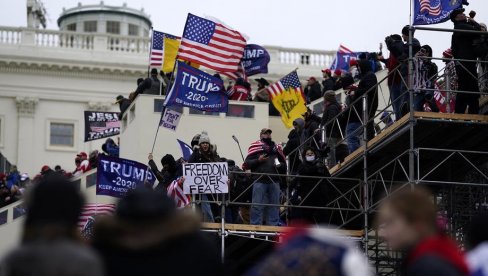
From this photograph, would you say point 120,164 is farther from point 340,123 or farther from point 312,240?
point 312,240

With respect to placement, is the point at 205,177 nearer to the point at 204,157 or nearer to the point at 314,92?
the point at 204,157

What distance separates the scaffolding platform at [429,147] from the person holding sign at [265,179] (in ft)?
4.66

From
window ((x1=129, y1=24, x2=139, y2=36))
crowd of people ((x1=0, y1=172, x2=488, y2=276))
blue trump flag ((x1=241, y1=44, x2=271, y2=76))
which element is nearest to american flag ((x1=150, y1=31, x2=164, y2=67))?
blue trump flag ((x1=241, y1=44, x2=271, y2=76))

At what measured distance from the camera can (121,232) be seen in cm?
852

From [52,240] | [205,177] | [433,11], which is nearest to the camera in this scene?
[52,240]

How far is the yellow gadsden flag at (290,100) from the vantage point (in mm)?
33312

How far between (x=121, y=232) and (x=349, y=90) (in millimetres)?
18484

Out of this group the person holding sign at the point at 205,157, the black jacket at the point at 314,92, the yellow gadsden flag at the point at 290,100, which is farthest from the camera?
the black jacket at the point at 314,92

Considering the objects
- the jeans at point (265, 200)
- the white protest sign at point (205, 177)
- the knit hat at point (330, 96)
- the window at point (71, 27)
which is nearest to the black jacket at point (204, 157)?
the white protest sign at point (205, 177)

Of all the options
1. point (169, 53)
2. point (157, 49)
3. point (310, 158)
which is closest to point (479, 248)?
point (310, 158)

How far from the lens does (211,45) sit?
30531 mm

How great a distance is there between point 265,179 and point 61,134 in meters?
39.2

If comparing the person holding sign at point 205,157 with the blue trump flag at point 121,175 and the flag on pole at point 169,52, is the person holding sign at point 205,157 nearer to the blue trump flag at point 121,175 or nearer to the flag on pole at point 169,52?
the blue trump flag at point 121,175

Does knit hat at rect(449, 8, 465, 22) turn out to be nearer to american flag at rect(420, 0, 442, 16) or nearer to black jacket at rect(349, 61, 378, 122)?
→ american flag at rect(420, 0, 442, 16)
